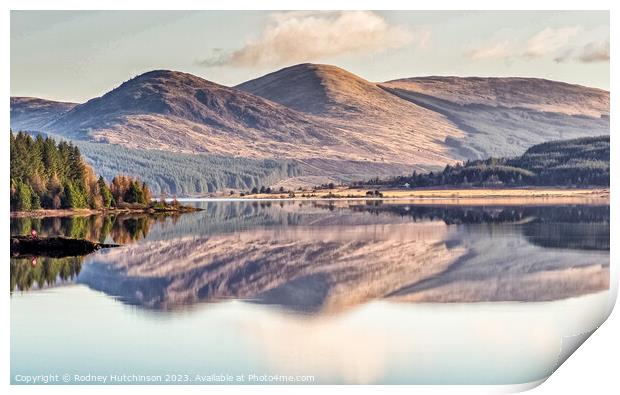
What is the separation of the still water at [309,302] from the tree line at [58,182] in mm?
253

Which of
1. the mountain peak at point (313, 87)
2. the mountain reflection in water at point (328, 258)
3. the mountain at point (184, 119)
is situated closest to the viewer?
the mountain reflection in water at point (328, 258)

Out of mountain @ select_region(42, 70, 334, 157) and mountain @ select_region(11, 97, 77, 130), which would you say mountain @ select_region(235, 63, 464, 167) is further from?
mountain @ select_region(11, 97, 77, 130)

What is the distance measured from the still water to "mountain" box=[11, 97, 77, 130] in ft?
3.68

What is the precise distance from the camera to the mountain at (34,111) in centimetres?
1158

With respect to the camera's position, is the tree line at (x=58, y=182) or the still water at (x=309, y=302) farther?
the tree line at (x=58, y=182)

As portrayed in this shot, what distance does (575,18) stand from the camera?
1131 centimetres

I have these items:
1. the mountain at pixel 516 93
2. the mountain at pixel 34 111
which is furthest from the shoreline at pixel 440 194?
the mountain at pixel 34 111

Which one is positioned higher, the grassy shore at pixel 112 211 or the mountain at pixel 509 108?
the mountain at pixel 509 108

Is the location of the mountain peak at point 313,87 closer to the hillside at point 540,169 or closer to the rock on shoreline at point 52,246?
the hillside at point 540,169

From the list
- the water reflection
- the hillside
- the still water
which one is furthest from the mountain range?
the water reflection

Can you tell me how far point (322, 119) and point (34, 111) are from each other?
5477 mm

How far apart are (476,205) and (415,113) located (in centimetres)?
285

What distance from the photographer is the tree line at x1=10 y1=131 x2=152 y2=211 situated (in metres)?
11.9
